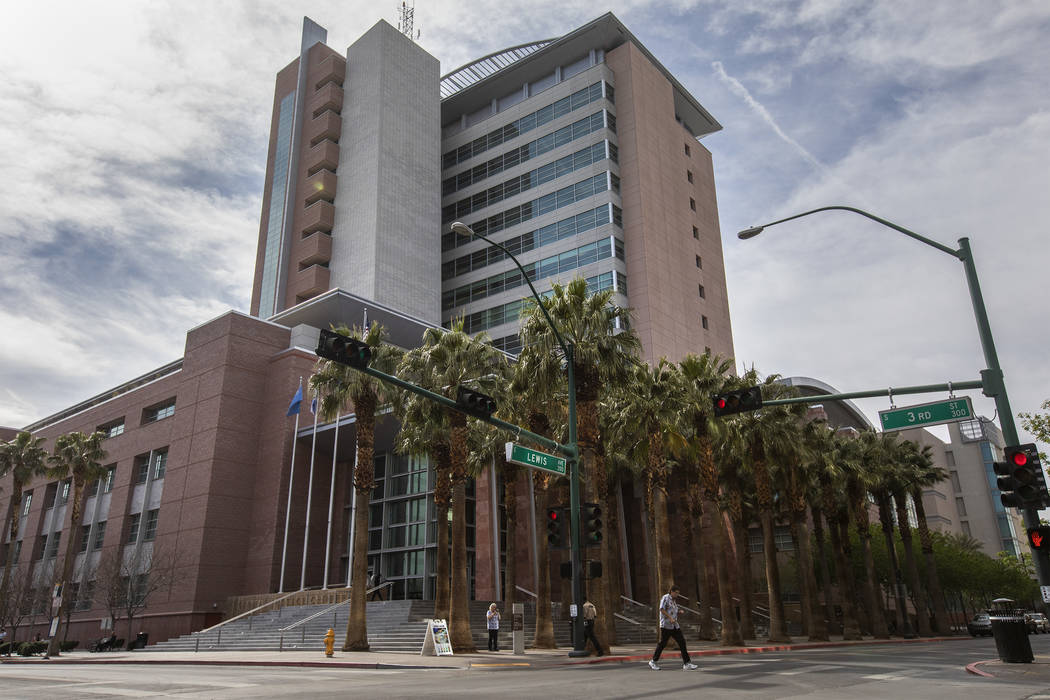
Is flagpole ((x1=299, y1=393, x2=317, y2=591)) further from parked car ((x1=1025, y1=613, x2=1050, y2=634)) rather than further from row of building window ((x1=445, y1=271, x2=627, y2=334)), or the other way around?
parked car ((x1=1025, y1=613, x2=1050, y2=634))

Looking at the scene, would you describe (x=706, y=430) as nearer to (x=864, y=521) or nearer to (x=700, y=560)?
(x=700, y=560)

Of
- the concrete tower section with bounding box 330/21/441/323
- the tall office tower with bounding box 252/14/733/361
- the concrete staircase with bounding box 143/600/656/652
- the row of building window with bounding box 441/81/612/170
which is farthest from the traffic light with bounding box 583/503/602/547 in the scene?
the row of building window with bounding box 441/81/612/170

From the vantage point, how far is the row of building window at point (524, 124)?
78250 millimetres

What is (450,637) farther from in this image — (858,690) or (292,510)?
(292,510)

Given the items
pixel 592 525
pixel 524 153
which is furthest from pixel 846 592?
pixel 524 153

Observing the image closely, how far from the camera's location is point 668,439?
3228cm

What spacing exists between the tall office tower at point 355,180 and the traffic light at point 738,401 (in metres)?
59.6

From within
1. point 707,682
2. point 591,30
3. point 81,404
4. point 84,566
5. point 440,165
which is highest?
point 591,30

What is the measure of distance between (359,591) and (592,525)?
12518 millimetres

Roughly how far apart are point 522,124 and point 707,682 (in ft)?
255

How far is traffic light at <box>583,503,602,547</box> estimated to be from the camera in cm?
2108

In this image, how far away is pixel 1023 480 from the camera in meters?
14.4

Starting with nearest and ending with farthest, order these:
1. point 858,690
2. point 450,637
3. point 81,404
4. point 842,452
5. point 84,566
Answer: point 858,690
point 450,637
point 842,452
point 84,566
point 81,404

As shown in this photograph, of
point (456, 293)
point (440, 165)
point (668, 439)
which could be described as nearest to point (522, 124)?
point (440, 165)
